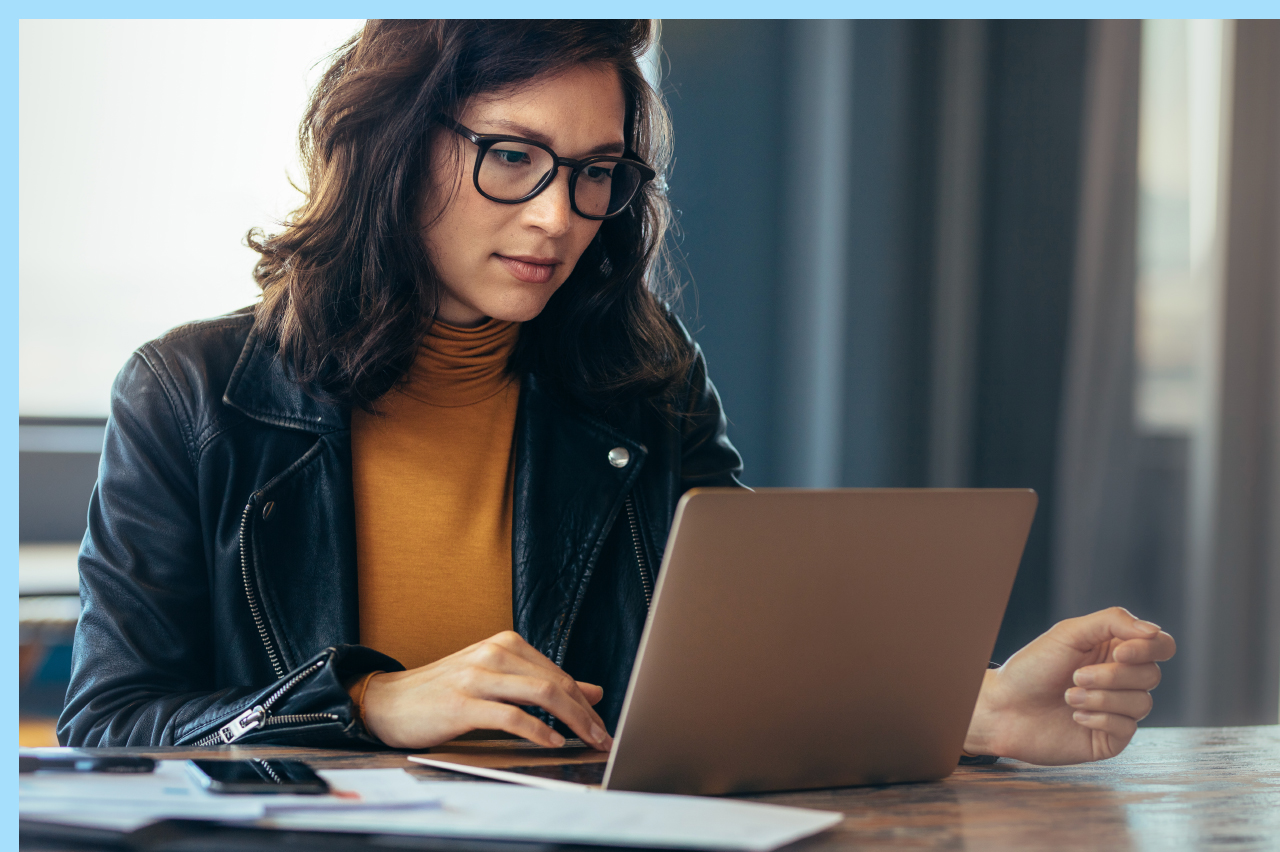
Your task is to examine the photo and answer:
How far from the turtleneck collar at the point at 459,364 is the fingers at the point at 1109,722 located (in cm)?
85

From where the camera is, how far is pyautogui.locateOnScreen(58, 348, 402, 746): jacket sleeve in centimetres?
90

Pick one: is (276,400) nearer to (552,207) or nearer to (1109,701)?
Answer: (552,207)

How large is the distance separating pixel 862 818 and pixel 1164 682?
2.52 m

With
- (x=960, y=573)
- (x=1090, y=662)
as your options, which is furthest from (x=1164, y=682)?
(x=960, y=573)

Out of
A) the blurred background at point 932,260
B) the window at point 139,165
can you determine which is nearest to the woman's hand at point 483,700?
the blurred background at point 932,260

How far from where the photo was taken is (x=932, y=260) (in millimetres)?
2809

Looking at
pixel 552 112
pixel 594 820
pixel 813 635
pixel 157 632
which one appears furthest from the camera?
pixel 552 112

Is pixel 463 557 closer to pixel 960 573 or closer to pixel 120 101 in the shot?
pixel 960 573

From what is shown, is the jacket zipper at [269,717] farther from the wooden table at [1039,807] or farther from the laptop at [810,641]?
the laptop at [810,641]

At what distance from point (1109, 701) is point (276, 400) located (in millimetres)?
953

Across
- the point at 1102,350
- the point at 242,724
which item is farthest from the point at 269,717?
the point at 1102,350

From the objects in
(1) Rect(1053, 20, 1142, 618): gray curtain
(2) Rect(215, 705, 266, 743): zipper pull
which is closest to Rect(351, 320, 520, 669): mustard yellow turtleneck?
(2) Rect(215, 705, 266, 743): zipper pull

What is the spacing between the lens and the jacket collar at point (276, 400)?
1.24 m

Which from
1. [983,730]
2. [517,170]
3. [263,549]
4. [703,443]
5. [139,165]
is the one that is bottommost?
[983,730]
